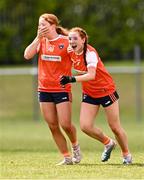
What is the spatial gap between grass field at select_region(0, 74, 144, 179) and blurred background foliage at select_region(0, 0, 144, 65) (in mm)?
3780

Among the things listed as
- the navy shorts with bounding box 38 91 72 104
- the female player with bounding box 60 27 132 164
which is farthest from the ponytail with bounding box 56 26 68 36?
the navy shorts with bounding box 38 91 72 104

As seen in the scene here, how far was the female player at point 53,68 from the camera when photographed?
1193 centimetres

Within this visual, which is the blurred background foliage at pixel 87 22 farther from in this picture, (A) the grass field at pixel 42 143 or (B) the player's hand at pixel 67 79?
(B) the player's hand at pixel 67 79

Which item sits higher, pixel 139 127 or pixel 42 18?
pixel 42 18

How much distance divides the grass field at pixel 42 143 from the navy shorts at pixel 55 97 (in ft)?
3.00

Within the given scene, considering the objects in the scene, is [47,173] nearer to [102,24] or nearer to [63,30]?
[63,30]

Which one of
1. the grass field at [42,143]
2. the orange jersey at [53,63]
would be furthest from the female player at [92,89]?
the grass field at [42,143]

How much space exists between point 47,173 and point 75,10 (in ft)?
102

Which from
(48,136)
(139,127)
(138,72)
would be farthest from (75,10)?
(48,136)

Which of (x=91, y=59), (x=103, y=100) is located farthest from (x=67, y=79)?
(x=103, y=100)

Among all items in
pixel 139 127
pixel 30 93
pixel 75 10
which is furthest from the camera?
pixel 75 10

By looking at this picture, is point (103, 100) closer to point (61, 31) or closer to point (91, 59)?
point (91, 59)

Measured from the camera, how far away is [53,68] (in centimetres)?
1195

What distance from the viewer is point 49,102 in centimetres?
1206
